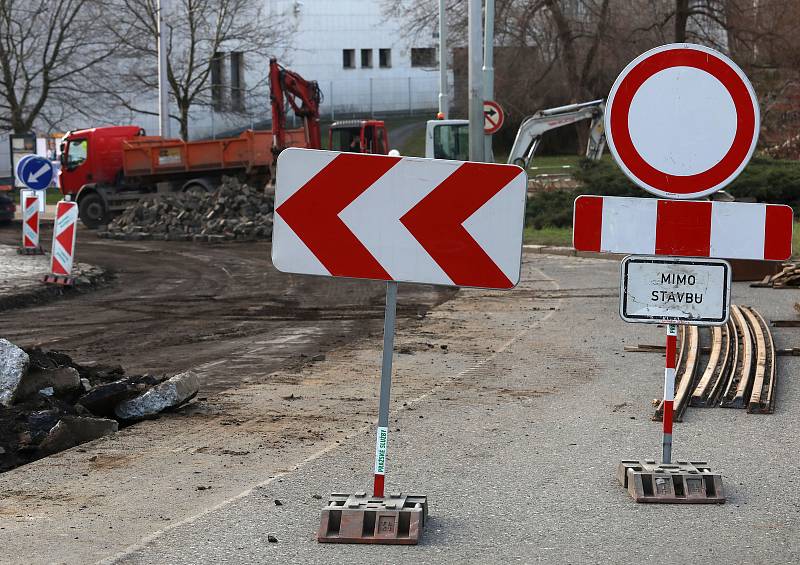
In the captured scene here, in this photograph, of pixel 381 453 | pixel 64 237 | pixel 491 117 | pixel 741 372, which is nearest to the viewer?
pixel 381 453

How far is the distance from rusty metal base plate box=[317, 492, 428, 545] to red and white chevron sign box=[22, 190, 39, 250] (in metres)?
19.1

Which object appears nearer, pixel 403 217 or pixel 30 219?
pixel 403 217

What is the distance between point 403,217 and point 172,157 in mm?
32604

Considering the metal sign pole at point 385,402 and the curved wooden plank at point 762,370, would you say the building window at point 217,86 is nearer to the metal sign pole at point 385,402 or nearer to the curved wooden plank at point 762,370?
the curved wooden plank at point 762,370

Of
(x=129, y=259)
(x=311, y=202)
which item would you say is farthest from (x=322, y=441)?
(x=129, y=259)

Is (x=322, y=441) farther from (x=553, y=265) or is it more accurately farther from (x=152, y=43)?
(x=152, y=43)

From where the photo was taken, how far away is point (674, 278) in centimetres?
613

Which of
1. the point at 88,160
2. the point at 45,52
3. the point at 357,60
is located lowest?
the point at 88,160

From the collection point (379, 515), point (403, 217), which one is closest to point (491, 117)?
point (403, 217)

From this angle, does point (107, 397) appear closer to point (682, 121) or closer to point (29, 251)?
point (682, 121)

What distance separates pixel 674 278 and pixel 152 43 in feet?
158

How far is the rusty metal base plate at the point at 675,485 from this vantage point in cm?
600

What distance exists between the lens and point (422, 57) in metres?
77.4

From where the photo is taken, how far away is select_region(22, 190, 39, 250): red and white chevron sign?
23469 mm
